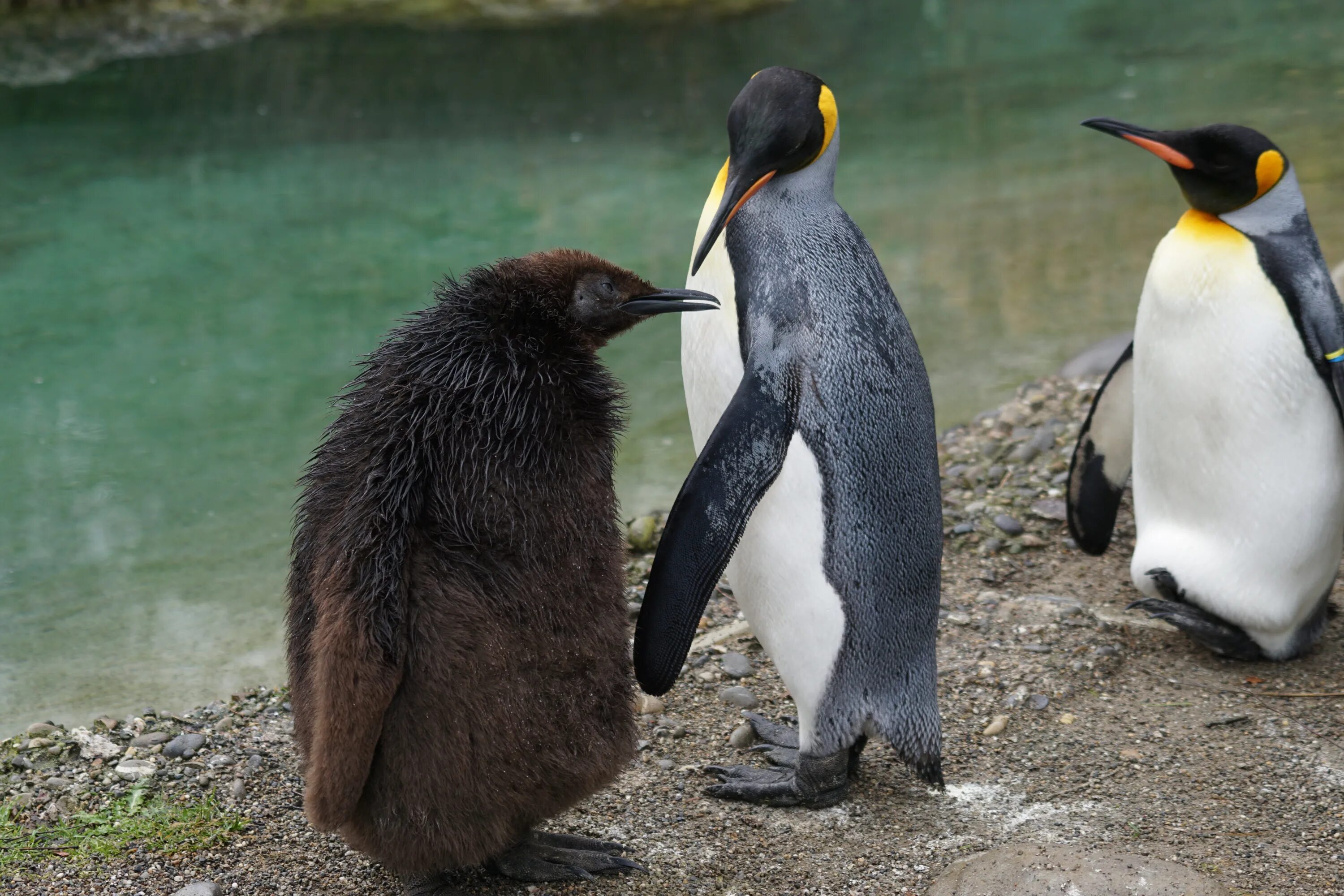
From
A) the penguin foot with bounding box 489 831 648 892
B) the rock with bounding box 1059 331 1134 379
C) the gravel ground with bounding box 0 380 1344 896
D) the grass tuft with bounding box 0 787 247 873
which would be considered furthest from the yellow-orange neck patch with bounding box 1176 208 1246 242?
the grass tuft with bounding box 0 787 247 873

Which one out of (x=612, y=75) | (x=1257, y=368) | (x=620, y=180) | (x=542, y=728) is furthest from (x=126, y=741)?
(x=612, y=75)

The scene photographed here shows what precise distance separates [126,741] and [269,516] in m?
1.40

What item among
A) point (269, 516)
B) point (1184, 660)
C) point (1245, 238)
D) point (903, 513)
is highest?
point (1245, 238)

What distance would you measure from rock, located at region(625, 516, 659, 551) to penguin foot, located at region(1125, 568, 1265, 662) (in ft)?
4.49

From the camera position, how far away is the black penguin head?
309 centimetres

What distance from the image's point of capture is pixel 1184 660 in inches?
131

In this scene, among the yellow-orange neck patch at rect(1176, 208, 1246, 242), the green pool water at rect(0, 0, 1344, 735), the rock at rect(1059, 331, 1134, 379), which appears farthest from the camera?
the rock at rect(1059, 331, 1134, 379)

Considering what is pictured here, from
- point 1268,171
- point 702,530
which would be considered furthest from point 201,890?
point 1268,171

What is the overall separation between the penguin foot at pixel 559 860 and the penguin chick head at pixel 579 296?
894mm

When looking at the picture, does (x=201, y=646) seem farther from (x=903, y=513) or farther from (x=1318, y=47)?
(x=1318, y=47)

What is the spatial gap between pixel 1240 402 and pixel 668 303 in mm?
1604

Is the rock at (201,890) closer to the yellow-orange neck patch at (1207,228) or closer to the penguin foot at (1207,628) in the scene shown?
the penguin foot at (1207,628)

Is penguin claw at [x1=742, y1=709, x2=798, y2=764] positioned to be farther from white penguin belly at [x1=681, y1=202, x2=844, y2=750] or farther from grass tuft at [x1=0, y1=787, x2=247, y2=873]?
grass tuft at [x1=0, y1=787, x2=247, y2=873]

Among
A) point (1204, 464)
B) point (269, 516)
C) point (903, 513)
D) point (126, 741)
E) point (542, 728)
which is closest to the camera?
point (542, 728)
